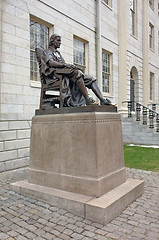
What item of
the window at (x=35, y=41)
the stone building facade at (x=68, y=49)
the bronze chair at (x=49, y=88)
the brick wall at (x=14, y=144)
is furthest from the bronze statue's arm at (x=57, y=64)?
the window at (x=35, y=41)

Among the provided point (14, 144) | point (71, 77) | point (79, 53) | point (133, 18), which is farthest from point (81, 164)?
point (133, 18)

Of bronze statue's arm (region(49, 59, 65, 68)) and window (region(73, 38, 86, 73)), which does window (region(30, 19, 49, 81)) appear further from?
bronze statue's arm (region(49, 59, 65, 68))

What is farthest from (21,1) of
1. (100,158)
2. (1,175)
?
(100,158)

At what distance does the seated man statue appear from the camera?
4.45 metres

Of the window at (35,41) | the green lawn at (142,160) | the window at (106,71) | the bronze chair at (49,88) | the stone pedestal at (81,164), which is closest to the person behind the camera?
the stone pedestal at (81,164)

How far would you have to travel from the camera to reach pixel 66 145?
160 inches

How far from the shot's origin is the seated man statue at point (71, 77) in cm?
445

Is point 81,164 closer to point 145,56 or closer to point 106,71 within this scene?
point 106,71

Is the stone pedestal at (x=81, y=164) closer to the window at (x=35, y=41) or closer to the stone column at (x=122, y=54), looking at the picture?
the window at (x=35, y=41)

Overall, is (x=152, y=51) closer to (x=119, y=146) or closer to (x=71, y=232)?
(x=119, y=146)

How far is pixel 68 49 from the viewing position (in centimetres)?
967

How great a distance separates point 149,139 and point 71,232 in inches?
364

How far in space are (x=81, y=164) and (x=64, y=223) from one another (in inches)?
39.3

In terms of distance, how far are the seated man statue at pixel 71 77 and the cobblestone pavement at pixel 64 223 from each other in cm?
204
